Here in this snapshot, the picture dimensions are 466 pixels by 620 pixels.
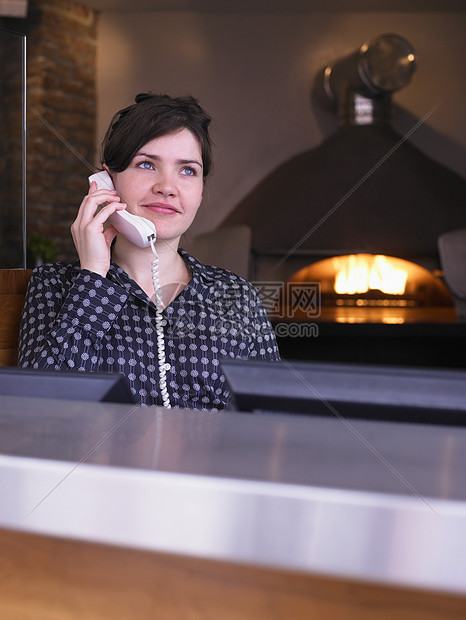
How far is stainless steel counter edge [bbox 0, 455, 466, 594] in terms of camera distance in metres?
0.32

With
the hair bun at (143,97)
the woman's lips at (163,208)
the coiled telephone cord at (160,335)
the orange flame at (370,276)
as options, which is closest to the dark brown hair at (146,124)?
the hair bun at (143,97)

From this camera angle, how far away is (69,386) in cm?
51

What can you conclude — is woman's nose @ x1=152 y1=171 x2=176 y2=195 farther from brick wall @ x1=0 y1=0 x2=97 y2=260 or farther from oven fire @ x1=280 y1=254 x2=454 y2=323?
brick wall @ x1=0 y1=0 x2=97 y2=260

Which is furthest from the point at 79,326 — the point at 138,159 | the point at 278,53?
the point at 278,53

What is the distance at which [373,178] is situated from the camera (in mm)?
3861

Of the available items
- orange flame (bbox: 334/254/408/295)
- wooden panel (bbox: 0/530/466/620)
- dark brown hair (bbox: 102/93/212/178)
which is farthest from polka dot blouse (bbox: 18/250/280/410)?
orange flame (bbox: 334/254/408/295)

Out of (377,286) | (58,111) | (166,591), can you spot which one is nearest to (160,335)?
(166,591)

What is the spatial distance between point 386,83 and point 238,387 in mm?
3520

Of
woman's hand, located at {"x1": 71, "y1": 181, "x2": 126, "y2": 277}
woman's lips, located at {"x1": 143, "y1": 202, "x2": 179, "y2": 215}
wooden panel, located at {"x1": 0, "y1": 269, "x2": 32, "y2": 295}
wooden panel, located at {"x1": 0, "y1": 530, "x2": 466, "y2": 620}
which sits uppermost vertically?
woman's lips, located at {"x1": 143, "y1": 202, "x2": 179, "y2": 215}

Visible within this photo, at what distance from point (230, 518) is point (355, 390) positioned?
164mm

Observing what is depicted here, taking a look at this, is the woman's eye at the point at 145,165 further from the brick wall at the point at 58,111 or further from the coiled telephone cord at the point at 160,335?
the brick wall at the point at 58,111

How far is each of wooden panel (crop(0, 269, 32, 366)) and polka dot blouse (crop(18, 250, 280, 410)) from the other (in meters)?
0.05

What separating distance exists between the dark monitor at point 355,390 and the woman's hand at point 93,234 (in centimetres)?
80

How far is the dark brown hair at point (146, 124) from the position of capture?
136 cm
